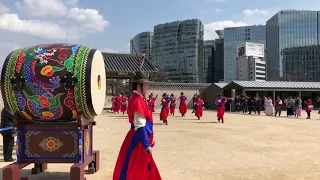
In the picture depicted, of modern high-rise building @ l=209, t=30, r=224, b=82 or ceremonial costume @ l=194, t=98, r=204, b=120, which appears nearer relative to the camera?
ceremonial costume @ l=194, t=98, r=204, b=120

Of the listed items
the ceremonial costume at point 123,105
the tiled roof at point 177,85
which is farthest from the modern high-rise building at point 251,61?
the ceremonial costume at point 123,105

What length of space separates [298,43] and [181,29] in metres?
39.7

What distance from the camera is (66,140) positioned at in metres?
4.75

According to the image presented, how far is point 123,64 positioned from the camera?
28281 millimetres

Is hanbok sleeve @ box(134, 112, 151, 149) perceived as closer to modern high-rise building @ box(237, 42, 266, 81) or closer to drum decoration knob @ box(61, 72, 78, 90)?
drum decoration knob @ box(61, 72, 78, 90)

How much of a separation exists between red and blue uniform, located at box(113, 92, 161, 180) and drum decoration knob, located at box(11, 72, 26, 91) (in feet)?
5.24

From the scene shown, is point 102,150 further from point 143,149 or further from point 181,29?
point 181,29

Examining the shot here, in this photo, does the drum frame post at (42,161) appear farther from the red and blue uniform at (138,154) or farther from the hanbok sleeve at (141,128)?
the hanbok sleeve at (141,128)

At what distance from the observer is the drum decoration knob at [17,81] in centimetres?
440

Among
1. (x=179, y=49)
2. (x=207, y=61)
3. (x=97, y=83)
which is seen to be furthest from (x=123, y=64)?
(x=207, y=61)

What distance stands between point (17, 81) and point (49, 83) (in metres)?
0.43

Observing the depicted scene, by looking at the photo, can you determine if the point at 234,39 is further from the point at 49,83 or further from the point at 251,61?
the point at 49,83

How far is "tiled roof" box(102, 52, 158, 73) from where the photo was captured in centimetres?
2692

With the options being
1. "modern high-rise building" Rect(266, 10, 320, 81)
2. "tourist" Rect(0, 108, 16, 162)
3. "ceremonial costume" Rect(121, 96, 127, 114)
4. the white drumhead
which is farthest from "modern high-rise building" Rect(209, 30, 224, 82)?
the white drumhead
